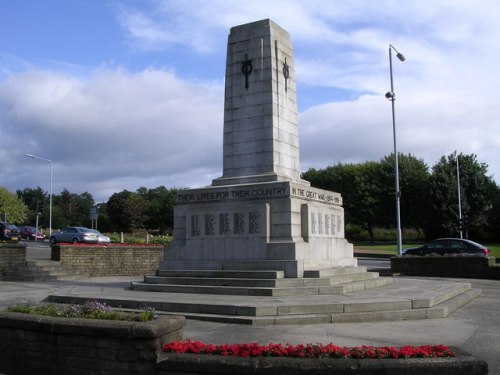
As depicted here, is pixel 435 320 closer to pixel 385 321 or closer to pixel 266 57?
pixel 385 321

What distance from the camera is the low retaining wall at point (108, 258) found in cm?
2308

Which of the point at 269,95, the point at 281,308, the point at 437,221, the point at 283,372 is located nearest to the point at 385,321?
the point at 281,308

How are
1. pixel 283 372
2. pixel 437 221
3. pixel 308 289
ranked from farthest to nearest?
1. pixel 437 221
2. pixel 308 289
3. pixel 283 372

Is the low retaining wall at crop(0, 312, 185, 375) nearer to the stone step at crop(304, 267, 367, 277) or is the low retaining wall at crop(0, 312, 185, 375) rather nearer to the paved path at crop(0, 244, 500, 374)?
the paved path at crop(0, 244, 500, 374)

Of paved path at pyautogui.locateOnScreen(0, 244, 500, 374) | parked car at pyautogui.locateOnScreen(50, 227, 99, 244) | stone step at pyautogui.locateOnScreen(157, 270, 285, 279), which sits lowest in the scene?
paved path at pyautogui.locateOnScreen(0, 244, 500, 374)

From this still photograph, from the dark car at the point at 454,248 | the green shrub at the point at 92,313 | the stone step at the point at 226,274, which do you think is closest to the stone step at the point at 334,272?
the stone step at the point at 226,274

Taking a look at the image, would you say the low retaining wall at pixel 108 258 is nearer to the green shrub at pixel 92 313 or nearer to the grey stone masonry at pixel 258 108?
the grey stone masonry at pixel 258 108

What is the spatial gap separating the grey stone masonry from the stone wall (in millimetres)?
10531

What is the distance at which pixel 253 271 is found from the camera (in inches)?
501

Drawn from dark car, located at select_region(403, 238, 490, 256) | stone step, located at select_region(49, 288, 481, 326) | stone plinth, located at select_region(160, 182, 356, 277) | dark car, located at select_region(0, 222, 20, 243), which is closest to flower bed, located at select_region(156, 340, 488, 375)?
stone step, located at select_region(49, 288, 481, 326)

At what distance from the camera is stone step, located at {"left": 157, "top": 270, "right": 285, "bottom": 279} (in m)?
12.4

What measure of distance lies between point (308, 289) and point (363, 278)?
131 inches

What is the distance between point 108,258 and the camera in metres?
23.9

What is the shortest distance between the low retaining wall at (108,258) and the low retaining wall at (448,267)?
35.3ft
